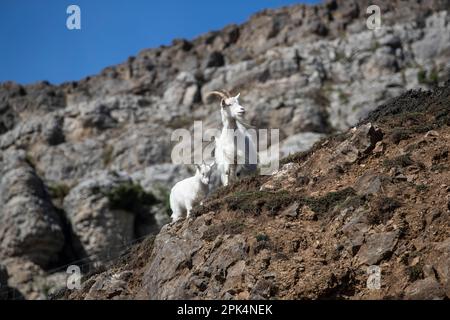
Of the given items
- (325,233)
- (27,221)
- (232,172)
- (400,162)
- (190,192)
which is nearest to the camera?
(325,233)

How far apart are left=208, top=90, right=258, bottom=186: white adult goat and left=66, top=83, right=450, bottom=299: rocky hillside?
118 cm

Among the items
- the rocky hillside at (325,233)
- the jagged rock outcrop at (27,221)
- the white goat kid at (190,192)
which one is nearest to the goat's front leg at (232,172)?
the white goat kid at (190,192)

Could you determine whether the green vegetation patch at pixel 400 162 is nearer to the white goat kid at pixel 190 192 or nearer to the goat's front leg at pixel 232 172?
the white goat kid at pixel 190 192

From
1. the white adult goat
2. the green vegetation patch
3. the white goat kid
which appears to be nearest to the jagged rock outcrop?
the white adult goat

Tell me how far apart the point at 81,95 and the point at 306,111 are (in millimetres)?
28268

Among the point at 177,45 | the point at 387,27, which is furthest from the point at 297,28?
the point at 177,45

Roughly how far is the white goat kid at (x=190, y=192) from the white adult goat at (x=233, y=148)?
96 centimetres

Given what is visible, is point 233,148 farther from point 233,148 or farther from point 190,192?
point 190,192

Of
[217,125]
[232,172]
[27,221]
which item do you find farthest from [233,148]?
[217,125]

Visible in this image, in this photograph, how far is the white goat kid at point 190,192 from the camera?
64.0 ft

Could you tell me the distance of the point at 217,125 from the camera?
55.6 metres

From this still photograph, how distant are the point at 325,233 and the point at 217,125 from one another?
132 ft

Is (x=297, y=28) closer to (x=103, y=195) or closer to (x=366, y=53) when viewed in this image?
(x=366, y=53)

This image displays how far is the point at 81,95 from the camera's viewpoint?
74.5 m
